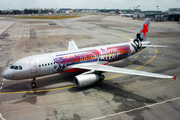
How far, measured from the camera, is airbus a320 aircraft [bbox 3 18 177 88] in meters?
19.8

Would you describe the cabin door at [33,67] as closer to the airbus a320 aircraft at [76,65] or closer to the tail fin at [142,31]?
the airbus a320 aircraft at [76,65]

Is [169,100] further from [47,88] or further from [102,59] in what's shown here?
[47,88]

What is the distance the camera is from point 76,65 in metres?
23.1

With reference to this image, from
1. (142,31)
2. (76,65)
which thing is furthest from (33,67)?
(142,31)

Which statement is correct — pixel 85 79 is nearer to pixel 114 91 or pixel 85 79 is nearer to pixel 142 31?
pixel 114 91

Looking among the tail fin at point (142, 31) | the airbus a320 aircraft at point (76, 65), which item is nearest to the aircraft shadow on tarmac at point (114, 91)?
the airbus a320 aircraft at point (76, 65)

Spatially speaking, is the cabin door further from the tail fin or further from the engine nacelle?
the tail fin

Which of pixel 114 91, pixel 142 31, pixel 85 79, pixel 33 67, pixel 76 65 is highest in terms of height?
pixel 142 31

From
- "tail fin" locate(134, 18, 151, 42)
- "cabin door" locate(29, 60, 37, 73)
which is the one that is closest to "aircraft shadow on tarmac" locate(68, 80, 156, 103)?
"cabin door" locate(29, 60, 37, 73)

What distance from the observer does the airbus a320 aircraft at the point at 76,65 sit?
19.8 metres

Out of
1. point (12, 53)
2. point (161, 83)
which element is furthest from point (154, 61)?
point (12, 53)

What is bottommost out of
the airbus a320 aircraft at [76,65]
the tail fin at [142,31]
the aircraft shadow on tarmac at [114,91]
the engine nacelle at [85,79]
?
the aircraft shadow on tarmac at [114,91]

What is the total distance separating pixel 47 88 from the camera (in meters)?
21.4

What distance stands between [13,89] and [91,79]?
11.7 meters
